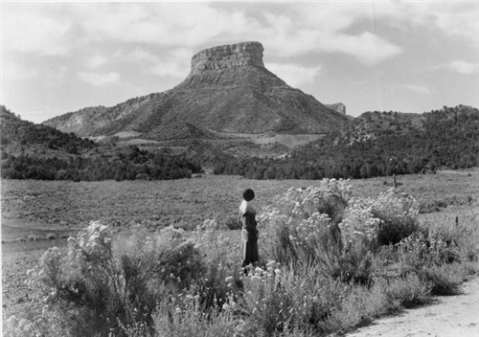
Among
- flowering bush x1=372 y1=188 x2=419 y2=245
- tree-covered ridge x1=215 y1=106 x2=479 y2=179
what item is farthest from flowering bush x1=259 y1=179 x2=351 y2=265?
tree-covered ridge x1=215 y1=106 x2=479 y2=179

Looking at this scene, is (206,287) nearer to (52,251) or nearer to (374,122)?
(52,251)

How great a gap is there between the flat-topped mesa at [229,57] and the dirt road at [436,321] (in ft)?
456

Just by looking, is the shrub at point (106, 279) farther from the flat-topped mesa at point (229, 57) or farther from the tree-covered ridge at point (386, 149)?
the flat-topped mesa at point (229, 57)

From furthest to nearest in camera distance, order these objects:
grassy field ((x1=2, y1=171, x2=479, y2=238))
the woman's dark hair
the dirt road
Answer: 1. grassy field ((x1=2, y1=171, x2=479, y2=238))
2. the woman's dark hair
3. the dirt road

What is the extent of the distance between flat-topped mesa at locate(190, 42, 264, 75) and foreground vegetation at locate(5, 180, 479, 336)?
137161mm

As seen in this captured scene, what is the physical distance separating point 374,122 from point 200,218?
45.9 meters

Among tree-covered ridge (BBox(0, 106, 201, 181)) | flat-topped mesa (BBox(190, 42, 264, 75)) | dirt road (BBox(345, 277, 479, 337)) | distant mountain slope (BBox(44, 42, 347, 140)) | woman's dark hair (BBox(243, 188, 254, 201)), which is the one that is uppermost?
flat-topped mesa (BBox(190, 42, 264, 75))

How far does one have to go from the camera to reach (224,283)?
7.16 metres

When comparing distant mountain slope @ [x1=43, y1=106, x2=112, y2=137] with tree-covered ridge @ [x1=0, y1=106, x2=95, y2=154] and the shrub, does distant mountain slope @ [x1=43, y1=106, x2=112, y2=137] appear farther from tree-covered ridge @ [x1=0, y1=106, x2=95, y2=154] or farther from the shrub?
the shrub

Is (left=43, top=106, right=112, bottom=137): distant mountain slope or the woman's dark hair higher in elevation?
(left=43, top=106, right=112, bottom=137): distant mountain slope

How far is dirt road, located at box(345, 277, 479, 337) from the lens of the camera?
6188mm

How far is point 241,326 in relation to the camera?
19.2ft

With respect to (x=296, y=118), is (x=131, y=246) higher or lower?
lower

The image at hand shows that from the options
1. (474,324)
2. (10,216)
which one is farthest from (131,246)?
(10,216)
